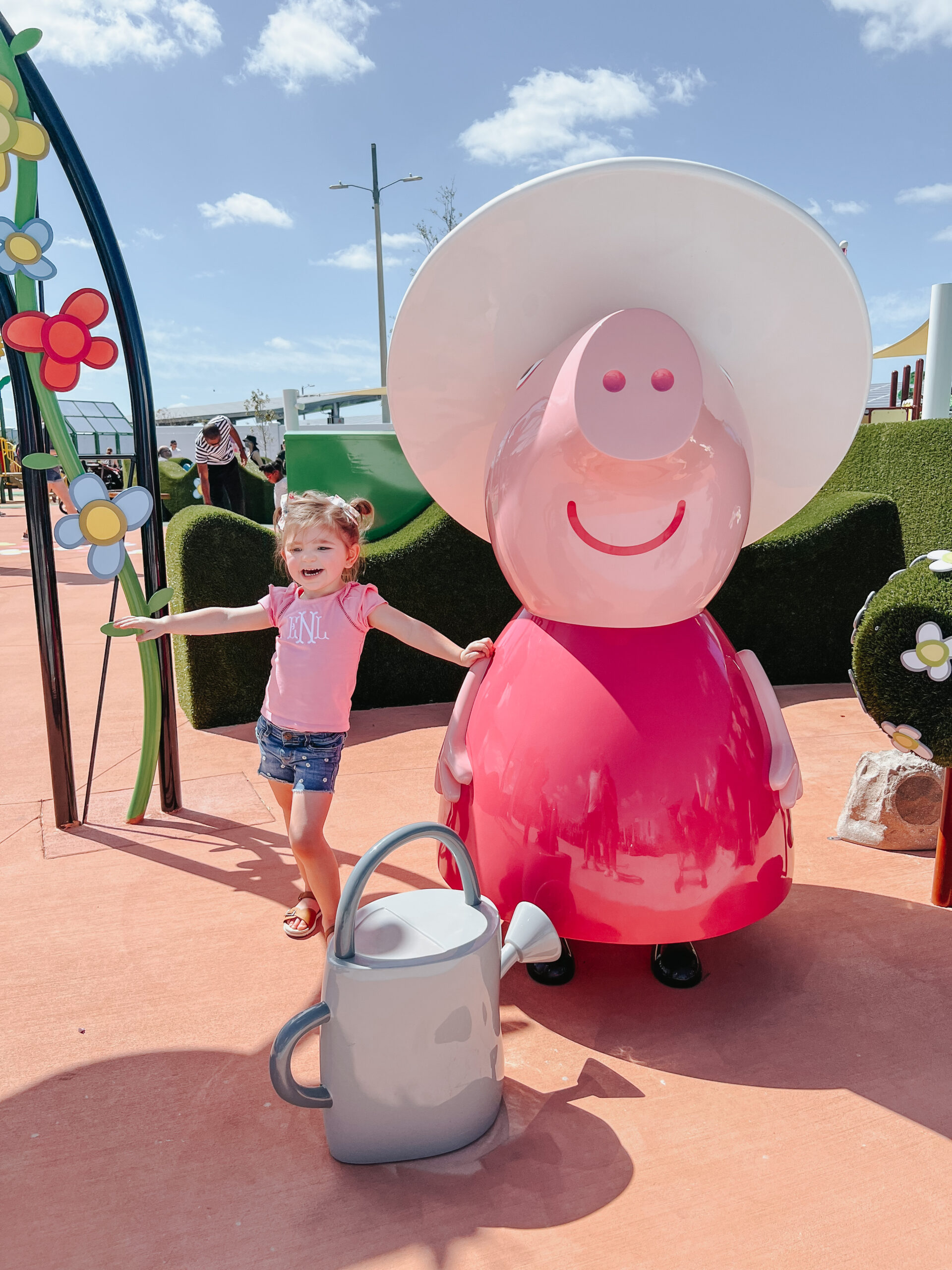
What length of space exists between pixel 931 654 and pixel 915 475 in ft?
14.1

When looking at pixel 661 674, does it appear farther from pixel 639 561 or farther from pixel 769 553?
pixel 769 553

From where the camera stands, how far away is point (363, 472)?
19.6 ft

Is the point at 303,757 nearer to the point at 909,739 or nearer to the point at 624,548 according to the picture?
the point at 624,548

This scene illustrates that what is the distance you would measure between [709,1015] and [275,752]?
1463 mm

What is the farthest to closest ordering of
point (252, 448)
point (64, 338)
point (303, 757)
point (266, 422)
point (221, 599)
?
point (266, 422) < point (252, 448) < point (221, 599) < point (64, 338) < point (303, 757)

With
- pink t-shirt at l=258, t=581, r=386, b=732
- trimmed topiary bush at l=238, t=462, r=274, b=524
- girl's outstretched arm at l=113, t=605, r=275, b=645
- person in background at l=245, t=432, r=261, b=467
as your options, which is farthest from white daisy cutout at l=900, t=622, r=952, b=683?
person in background at l=245, t=432, r=261, b=467

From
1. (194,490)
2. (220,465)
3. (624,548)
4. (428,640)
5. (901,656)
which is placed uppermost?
(220,465)

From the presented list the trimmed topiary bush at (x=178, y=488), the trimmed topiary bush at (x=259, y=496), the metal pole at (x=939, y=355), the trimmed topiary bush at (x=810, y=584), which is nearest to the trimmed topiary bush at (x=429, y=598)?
the trimmed topiary bush at (x=810, y=584)

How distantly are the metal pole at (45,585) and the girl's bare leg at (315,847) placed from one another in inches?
58.3

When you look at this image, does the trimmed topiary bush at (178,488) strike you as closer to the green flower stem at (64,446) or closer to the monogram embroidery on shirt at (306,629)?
the green flower stem at (64,446)

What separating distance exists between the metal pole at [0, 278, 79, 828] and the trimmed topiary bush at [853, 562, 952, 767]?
9.58ft

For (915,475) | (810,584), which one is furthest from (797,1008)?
(915,475)

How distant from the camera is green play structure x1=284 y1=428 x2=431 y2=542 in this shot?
594 cm

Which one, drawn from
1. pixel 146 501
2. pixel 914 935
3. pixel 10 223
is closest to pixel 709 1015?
pixel 914 935
